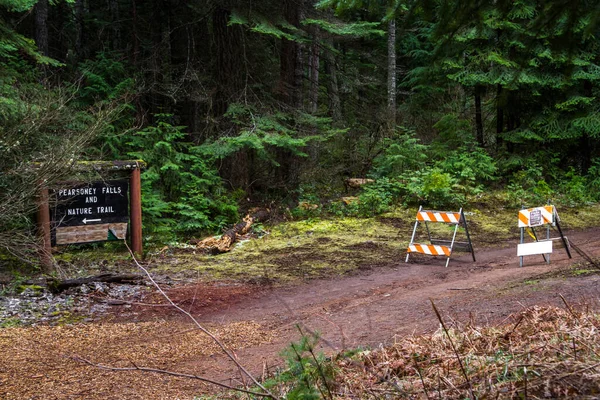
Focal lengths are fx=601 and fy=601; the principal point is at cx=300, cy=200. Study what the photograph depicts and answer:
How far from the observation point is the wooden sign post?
11.1m

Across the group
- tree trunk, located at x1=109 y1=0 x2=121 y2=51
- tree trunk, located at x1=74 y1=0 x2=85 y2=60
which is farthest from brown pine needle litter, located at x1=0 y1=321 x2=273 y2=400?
tree trunk, located at x1=74 y1=0 x2=85 y2=60

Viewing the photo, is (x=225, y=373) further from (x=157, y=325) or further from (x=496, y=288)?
(x=496, y=288)

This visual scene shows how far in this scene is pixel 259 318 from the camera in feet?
29.1

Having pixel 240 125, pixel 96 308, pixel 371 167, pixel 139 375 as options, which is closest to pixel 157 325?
pixel 96 308

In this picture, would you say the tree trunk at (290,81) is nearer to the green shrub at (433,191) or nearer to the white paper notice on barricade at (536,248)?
the green shrub at (433,191)

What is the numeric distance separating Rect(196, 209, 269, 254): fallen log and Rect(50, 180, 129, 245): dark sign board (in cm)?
218

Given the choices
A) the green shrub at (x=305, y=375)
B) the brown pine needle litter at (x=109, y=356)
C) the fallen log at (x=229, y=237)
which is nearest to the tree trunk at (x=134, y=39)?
the fallen log at (x=229, y=237)

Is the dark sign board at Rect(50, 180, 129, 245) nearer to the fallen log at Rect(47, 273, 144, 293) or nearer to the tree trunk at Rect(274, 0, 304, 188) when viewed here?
the fallen log at Rect(47, 273, 144, 293)

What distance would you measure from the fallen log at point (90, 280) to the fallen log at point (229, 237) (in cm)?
295

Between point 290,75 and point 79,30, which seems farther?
point 79,30

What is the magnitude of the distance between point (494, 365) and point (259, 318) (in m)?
5.35

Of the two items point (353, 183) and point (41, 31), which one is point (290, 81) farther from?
point (41, 31)

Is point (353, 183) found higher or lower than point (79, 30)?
lower

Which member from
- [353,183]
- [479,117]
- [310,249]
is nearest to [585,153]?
[479,117]
